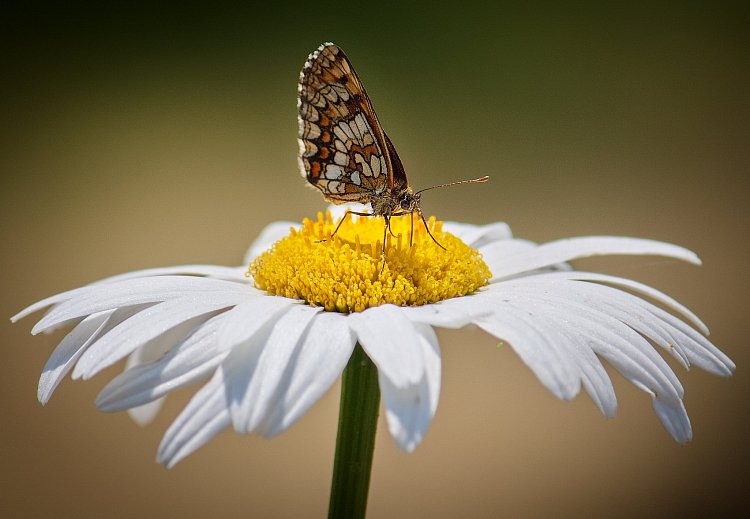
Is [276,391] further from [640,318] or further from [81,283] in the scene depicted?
[81,283]

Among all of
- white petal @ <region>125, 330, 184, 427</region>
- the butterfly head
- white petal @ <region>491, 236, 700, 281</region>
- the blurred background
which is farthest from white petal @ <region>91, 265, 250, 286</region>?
the blurred background

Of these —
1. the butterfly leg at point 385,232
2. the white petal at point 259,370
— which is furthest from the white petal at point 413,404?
the butterfly leg at point 385,232

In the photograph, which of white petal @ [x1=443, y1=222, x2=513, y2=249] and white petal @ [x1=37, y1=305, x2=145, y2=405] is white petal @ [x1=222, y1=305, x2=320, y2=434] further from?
white petal @ [x1=443, y1=222, x2=513, y2=249]

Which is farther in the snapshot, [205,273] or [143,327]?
[205,273]

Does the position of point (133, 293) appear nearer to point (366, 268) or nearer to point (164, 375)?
point (164, 375)

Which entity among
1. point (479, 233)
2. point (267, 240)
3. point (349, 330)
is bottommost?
point (479, 233)

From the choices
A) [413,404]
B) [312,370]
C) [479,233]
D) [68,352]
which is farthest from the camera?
[479,233]

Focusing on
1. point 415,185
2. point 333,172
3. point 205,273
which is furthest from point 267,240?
point 415,185

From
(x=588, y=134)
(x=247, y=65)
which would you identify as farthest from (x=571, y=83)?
(x=247, y=65)
